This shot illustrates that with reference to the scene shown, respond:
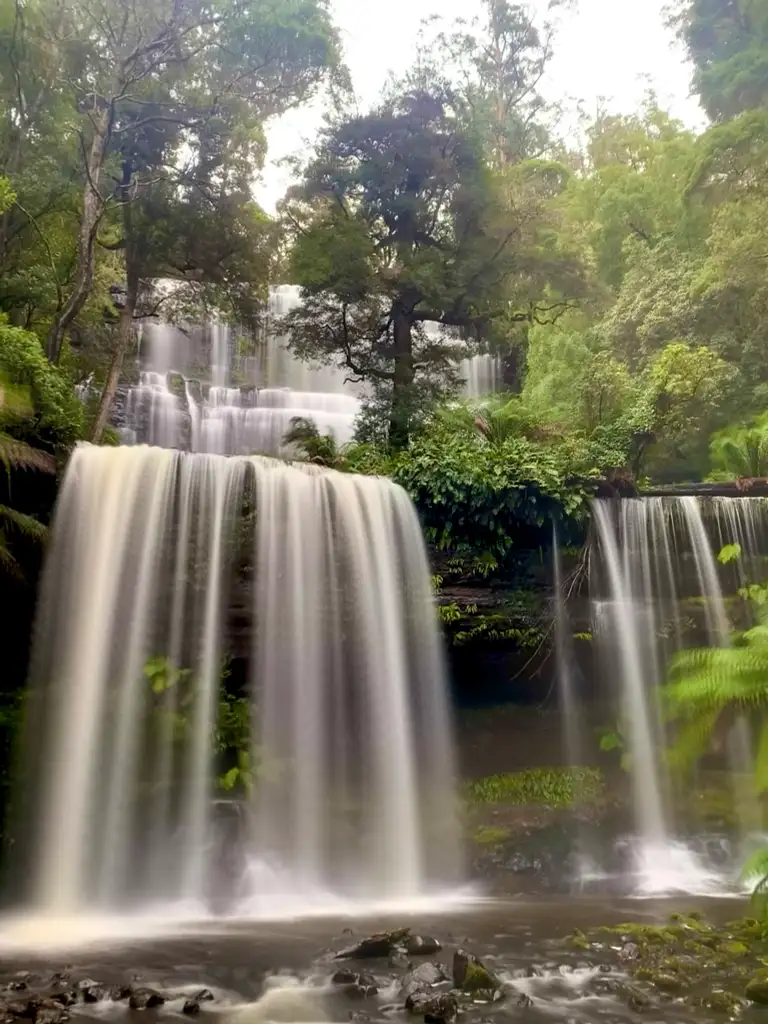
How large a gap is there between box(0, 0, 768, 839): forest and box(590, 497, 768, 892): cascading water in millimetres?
629

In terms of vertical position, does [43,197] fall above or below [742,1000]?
above

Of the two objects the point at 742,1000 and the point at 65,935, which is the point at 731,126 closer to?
the point at 742,1000

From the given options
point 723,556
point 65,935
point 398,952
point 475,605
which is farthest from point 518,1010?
point 723,556

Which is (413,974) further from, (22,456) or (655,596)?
(655,596)

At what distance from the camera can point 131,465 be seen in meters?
8.95

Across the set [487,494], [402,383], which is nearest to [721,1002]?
[487,494]

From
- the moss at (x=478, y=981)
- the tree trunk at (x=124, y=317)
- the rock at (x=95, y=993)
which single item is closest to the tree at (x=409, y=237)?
the tree trunk at (x=124, y=317)

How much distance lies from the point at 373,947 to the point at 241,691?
3870 millimetres

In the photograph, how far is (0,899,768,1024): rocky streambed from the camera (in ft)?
15.0

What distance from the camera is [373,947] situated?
564 centimetres

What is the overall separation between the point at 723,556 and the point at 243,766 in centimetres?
715

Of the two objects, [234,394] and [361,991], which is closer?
[361,991]

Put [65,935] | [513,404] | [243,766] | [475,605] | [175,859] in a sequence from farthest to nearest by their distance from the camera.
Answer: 1. [513,404]
2. [475,605]
3. [243,766]
4. [175,859]
5. [65,935]

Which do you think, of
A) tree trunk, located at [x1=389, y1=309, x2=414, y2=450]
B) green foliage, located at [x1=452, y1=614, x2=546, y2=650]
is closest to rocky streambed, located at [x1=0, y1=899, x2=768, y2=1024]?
green foliage, located at [x1=452, y1=614, x2=546, y2=650]
